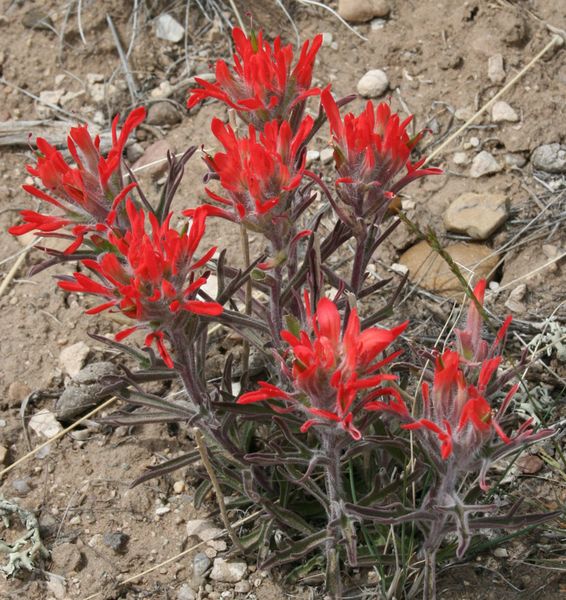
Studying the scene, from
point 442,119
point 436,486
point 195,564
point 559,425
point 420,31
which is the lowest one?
point 195,564

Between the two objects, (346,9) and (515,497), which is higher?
(346,9)

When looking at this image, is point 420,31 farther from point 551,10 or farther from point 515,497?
point 515,497

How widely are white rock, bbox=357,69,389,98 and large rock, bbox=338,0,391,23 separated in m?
0.34

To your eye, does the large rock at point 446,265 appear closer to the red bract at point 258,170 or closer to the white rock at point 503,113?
the white rock at point 503,113

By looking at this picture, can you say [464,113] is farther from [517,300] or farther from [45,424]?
[45,424]

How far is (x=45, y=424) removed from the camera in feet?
8.91

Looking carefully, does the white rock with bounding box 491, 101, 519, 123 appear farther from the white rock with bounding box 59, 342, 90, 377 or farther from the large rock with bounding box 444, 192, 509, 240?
the white rock with bounding box 59, 342, 90, 377

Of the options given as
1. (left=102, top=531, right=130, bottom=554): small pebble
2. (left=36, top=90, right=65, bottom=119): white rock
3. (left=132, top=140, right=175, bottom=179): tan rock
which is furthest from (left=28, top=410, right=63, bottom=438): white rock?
(left=36, top=90, right=65, bottom=119): white rock

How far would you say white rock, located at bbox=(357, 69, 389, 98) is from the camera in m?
3.46

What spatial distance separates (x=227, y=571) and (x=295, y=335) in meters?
0.98

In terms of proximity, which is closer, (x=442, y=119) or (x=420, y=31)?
(x=442, y=119)

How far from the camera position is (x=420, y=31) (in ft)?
11.8

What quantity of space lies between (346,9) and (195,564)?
2466 millimetres

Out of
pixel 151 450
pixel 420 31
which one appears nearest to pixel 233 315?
pixel 151 450
